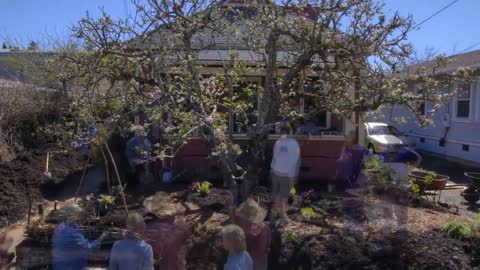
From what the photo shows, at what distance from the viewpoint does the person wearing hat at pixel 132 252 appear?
407 cm

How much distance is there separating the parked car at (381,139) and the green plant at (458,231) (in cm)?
1015

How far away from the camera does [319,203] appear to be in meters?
8.12

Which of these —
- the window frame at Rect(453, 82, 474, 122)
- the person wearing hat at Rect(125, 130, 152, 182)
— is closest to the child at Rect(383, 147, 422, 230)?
the person wearing hat at Rect(125, 130, 152, 182)

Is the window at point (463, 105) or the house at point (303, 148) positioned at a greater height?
the window at point (463, 105)

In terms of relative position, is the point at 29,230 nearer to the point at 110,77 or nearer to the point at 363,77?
the point at 110,77

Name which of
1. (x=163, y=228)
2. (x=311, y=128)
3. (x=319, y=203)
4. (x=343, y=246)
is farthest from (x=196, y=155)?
(x=343, y=246)

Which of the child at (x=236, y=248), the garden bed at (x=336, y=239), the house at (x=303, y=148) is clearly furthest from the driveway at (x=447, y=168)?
the child at (x=236, y=248)

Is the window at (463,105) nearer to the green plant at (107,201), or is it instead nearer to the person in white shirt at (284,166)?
the person in white shirt at (284,166)

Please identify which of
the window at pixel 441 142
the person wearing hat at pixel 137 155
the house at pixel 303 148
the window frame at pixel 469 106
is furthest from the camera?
the window at pixel 441 142

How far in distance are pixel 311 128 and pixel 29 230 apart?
6952 millimetres

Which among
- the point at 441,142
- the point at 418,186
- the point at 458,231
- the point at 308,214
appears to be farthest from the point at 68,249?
the point at 441,142

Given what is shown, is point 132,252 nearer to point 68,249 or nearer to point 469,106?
point 68,249

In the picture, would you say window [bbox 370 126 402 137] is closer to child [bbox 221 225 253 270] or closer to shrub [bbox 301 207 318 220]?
shrub [bbox 301 207 318 220]

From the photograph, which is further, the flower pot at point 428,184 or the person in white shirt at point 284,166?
the flower pot at point 428,184
